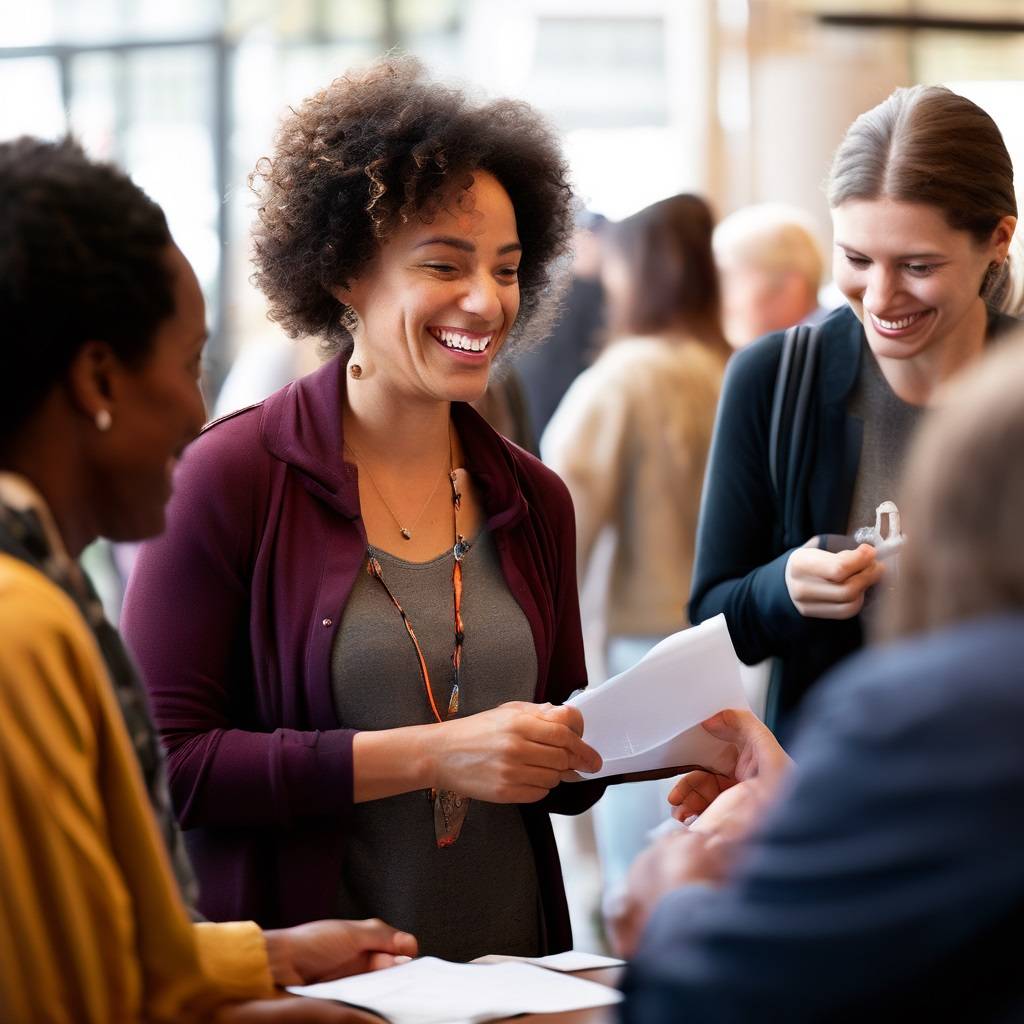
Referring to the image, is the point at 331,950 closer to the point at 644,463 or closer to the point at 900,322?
the point at 900,322

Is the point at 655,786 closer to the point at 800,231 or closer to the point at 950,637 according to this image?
the point at 800,231

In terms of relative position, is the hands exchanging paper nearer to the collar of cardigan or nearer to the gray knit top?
the gray knit top

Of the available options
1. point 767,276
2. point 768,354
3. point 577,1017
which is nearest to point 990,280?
point 768,354

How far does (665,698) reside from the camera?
1.97 metres

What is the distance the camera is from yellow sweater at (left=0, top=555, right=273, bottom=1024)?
1131 millimetres

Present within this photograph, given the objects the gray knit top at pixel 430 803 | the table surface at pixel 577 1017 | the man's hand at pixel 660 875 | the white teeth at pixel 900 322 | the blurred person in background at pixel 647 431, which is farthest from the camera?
the blurred person in background at pixel 647 431

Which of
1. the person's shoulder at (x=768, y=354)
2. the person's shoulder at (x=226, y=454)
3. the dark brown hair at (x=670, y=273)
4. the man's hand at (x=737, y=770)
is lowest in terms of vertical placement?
the man's hand at (x=737, y=770)

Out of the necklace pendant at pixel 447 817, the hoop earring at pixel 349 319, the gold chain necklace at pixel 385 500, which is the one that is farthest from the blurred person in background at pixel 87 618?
the hoop earring at pixel 349 319

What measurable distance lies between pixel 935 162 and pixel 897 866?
5.10ft

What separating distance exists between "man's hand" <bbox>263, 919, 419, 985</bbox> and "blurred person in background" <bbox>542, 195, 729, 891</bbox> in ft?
7.95

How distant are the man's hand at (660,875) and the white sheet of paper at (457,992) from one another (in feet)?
0.89

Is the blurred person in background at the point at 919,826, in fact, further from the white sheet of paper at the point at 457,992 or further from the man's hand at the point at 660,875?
the white sheet of paper at the point at 457,992

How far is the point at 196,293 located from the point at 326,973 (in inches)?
28.8

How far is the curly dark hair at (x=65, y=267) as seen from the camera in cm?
132
